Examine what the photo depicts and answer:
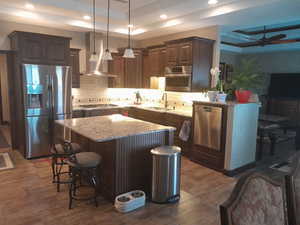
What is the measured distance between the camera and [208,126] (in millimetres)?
4293

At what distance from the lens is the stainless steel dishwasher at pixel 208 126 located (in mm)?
4133

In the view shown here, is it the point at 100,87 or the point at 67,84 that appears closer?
the point at 67,84

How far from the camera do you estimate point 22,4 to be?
14.0 feet

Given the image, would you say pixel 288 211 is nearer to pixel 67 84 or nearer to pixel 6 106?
pixel 67 84

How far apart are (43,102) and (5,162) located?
4.46 ft

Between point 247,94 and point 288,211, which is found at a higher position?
point 247,94

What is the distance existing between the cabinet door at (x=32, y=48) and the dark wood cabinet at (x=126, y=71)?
1983 mm

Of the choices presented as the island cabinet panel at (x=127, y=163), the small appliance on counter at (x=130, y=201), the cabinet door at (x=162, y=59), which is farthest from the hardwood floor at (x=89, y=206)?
the cabinet door at (x=162, y=59)

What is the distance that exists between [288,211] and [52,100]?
444 centimetres

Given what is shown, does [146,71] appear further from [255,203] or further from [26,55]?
[255,203]

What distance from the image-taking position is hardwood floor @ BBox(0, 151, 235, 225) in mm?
2688

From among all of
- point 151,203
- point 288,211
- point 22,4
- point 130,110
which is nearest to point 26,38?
point 22,4

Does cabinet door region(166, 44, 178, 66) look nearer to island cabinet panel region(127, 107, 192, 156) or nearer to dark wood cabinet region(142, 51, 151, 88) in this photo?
dark wood cabinet region(142, 51, 151, 88)

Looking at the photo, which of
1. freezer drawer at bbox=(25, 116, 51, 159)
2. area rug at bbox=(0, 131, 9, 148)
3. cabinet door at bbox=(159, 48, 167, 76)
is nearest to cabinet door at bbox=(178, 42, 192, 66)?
cabinet door at bbox=(159, 48, 167, 76)
